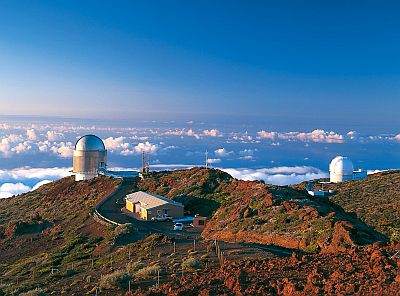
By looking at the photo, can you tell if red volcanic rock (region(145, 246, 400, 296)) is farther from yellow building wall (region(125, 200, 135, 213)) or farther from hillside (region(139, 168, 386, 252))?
yellow building wall (region(125, 200, 135, 213))

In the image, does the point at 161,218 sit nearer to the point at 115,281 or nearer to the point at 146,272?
the point at 146,272

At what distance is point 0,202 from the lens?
52.9 meters

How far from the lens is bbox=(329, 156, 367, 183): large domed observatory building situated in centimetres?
6450

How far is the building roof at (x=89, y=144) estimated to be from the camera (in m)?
52.7

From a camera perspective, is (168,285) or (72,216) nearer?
(168,285)

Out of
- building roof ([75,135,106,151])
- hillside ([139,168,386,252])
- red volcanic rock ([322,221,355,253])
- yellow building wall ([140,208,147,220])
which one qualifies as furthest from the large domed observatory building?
Answer: red volcanic rock ([322,221,355,253])

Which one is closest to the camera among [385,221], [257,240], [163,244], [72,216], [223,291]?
[223,291]

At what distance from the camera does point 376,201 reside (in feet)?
132

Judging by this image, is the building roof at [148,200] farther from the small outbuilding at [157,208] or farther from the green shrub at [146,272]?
the green shrub at [146,272]

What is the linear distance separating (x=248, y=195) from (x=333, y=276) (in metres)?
18.3

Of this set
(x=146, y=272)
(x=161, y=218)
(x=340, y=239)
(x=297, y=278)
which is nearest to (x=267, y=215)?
(x=340, y=239)

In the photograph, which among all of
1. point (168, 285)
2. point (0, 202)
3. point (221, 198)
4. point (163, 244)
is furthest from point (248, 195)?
point (0, 202)

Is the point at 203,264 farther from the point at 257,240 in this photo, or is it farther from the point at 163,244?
the point at 257,240

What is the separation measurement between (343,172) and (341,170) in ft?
1.24
